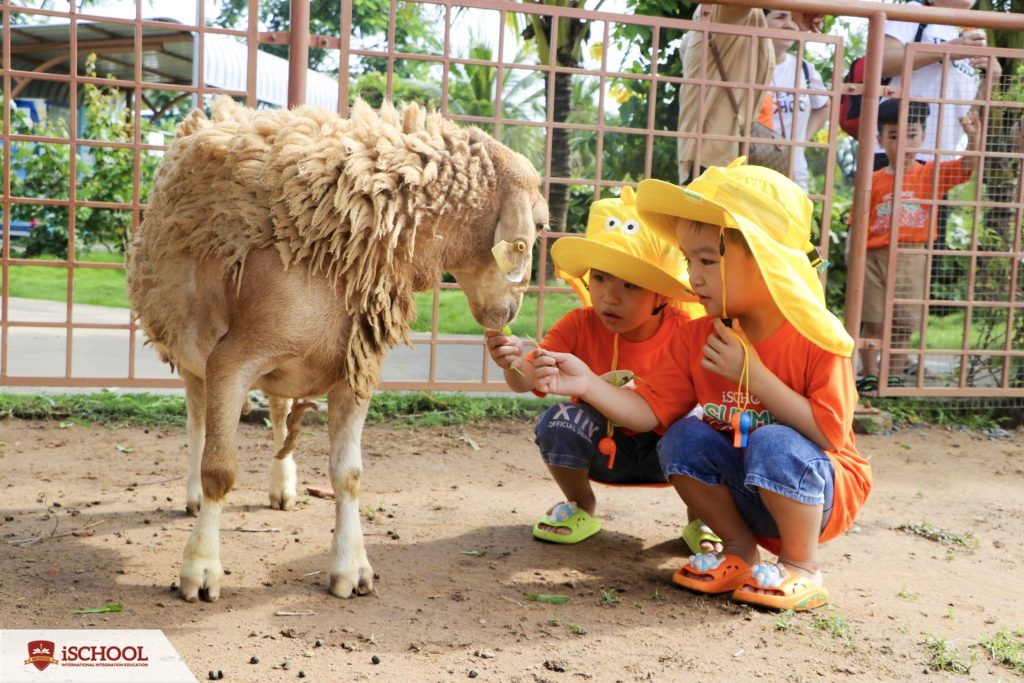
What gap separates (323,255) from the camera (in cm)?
307

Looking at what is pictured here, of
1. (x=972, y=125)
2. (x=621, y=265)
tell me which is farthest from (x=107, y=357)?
(x=972, y=125)

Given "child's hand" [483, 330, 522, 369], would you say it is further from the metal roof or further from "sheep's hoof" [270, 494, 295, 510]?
the metal roof

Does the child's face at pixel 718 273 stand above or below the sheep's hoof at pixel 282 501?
above

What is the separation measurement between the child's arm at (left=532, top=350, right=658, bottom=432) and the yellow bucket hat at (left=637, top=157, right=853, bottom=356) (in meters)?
0.60

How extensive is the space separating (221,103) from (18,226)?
48.7 ft

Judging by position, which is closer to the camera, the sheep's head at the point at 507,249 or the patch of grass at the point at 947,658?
the patch of grass at the point at 947,658

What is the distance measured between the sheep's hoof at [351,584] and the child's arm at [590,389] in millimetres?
840

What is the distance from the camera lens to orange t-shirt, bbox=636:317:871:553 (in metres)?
3.27

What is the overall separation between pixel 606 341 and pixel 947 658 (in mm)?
1662

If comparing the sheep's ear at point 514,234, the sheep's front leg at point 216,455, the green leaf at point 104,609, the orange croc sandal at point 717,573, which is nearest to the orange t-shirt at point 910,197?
the orange croc sandal at point 717,573

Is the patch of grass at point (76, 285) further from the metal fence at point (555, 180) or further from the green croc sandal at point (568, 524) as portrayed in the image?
the green croc sandal at point (568, 524)

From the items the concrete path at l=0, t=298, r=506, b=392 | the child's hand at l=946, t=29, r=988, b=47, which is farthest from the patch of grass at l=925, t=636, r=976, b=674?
the child's hand at l=946, t=29, r=988, b=47

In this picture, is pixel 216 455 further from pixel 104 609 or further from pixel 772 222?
pixel 772 222

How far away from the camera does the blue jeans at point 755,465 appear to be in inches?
127
